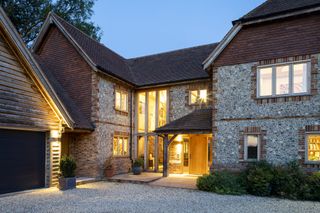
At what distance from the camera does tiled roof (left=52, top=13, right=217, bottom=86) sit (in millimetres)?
17344

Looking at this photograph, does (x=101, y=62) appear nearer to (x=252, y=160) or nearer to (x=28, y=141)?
(x=28, y=141)

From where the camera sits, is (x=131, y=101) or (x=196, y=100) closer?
(x=196, y=100)

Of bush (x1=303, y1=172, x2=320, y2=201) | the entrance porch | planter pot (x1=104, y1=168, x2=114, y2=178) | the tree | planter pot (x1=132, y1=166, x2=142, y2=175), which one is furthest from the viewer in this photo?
the tree

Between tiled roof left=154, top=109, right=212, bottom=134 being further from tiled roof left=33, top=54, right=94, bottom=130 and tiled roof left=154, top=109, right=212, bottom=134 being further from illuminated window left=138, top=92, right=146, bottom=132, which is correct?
illuminated window left=138, top=92, right=146, bottom=132

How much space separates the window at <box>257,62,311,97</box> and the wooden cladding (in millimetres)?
9801

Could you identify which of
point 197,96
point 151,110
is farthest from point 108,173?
point 197,96

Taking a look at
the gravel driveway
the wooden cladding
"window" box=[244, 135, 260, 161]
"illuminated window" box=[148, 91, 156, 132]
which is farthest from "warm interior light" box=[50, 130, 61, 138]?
"window" box=[244, 135, 260, 161]

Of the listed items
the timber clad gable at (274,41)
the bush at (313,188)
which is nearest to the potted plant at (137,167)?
the timber clad gable at (274,41)

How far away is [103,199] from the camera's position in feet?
35.6

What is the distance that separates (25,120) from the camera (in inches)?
466

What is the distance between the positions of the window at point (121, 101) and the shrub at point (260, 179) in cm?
905

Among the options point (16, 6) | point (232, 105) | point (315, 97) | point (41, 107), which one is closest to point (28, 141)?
point (41, 107)

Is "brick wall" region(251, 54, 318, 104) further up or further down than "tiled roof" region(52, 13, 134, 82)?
further down

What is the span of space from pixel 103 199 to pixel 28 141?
4251 mm
